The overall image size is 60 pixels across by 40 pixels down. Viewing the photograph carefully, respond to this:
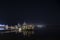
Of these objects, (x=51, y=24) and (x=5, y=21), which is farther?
(x=51, y=24)

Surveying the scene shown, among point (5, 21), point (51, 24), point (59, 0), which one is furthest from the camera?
point (59, 0)

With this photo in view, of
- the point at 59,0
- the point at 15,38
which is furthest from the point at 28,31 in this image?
the point at 59,0

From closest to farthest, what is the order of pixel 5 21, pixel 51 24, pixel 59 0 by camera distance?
pixel 5 21, pixel 51 24, pixel 59 0

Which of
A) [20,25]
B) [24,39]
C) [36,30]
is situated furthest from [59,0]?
[24,39]

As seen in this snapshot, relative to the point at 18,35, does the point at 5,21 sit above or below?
above

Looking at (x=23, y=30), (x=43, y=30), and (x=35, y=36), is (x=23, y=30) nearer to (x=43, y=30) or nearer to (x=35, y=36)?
(x=35, y=36)

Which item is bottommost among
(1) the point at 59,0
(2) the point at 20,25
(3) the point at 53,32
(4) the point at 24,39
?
(4) the point at 24,39
